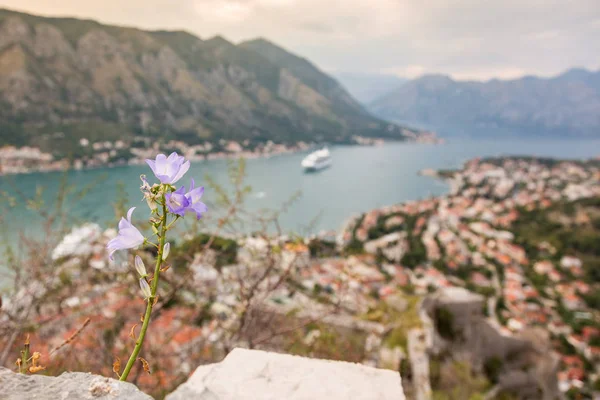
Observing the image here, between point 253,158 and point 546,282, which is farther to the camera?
point 253,158

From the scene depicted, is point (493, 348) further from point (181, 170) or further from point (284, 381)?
point (181, 170)

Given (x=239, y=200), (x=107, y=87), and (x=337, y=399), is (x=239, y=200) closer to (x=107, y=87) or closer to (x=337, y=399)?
(x=337, y=399)

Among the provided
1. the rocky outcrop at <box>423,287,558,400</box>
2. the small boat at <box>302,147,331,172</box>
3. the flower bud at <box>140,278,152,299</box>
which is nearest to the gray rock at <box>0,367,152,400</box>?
the flower bud at <box>140,278,152,299</box>

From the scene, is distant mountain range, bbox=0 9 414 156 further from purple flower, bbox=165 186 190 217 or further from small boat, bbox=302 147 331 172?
purple flower, bbox=165 186 190 217

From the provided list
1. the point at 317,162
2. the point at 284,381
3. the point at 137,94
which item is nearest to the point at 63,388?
the point at 284,381

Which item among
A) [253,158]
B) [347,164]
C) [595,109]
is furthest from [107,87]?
[595,109]

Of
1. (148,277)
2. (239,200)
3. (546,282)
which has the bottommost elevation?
(546,282)
